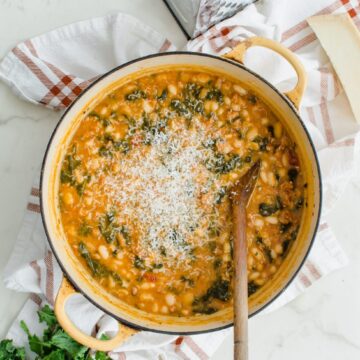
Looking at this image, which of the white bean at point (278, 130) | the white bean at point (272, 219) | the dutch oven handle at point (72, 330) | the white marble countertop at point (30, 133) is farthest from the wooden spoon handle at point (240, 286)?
the white marble countertop at point (30, 133)

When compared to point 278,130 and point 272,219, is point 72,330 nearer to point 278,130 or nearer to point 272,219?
point 272,219

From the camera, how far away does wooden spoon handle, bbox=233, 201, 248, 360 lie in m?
2.05

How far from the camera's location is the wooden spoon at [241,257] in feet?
6.75

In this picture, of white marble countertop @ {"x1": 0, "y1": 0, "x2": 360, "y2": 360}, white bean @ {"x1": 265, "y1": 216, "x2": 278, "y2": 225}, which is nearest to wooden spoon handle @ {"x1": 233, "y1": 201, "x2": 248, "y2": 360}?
white bean @ {"x1": 265, "y1": 216, "x2": 278, "y2": 225}

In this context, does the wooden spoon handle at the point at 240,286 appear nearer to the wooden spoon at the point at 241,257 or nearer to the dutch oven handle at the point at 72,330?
the wooden spoon at the point at 241,257

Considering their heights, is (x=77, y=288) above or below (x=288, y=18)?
below

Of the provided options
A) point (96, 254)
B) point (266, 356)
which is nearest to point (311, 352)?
point (266, 356)

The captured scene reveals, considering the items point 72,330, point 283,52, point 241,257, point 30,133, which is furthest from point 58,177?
point 283,52

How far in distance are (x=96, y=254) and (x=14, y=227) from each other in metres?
0.42

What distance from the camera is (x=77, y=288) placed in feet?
7.38

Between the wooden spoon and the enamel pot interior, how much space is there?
0.56 ft

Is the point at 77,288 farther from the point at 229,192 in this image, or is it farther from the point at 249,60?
the point at 249,60

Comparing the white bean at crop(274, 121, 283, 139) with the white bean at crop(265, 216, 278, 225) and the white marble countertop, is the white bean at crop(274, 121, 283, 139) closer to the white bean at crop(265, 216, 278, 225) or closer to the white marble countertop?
the white bean at crop(265, 216, 278, 225)

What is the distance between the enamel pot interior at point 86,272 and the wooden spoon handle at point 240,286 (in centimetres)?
17
